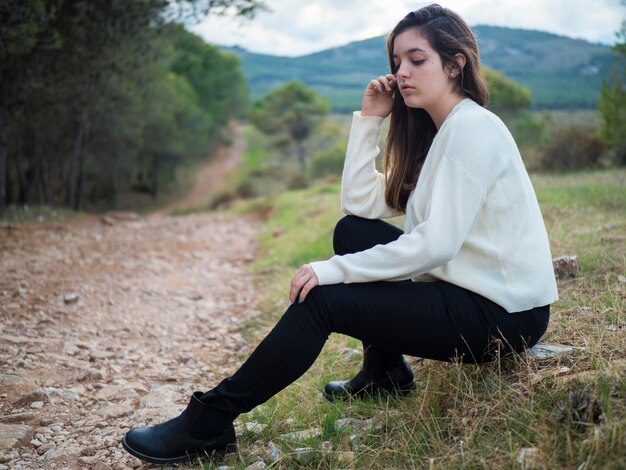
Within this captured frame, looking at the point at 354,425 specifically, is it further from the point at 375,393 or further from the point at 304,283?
the point at 304,283

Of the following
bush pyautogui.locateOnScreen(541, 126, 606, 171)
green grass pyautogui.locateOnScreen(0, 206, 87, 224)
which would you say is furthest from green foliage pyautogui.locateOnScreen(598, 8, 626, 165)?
green grass pyautogui.locateOnScreen(0, 206, 87, 224)

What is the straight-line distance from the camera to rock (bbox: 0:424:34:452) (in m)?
2.65

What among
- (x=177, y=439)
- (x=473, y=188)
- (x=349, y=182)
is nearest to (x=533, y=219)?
(x=473, y=188)

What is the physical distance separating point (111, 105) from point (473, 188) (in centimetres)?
1585

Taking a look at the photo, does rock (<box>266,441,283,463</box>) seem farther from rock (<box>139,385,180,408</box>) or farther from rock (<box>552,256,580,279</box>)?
rock (<box>552,256,580,279</box>)

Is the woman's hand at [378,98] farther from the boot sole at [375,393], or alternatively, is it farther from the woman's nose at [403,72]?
the boot sole at [375,393]

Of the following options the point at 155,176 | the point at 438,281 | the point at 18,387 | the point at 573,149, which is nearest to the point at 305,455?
the point at 438,281

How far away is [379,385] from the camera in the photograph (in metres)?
2.87

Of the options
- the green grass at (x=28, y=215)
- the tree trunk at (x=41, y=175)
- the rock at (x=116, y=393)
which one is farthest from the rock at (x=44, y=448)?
the tree trunk at (x=41, y=175)

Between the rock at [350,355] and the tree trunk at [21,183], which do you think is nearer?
the rock at [350,355]

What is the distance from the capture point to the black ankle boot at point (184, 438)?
2375mm

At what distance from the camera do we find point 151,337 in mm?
4602

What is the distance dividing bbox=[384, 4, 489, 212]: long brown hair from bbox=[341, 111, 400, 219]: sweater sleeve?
0.19 ft

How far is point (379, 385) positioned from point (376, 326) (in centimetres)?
69
